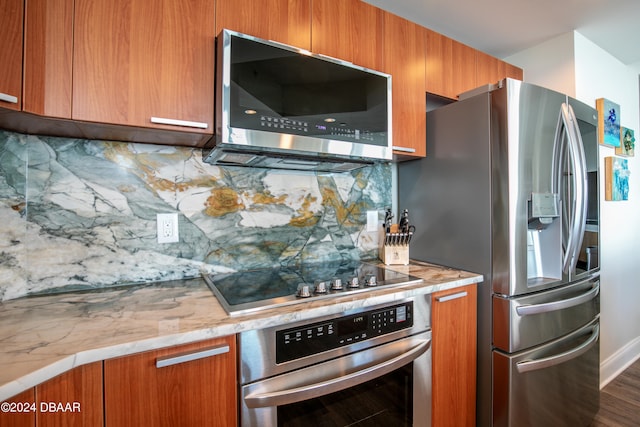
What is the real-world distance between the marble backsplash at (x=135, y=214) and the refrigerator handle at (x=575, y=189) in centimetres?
121

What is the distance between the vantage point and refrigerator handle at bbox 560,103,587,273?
4.89ft

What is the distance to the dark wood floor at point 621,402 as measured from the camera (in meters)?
1.81

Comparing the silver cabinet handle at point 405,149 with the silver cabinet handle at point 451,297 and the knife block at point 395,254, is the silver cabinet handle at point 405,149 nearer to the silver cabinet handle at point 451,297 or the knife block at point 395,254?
the knife block at point 395,254

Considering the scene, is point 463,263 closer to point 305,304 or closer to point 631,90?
point 305,304

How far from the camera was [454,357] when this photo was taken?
136 centimetres

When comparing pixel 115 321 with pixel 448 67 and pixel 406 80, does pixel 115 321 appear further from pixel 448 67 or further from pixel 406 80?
pixel 448 67

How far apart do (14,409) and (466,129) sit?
6.10ft

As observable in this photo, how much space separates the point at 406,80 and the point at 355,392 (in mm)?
1497

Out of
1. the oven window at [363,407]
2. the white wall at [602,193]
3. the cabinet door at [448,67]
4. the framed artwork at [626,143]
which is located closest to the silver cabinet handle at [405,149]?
the cabinet door at [448,67]

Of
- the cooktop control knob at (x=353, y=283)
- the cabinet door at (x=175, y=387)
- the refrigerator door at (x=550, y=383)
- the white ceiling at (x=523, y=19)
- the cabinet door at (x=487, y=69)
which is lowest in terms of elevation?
the refrigerator door at (x=550, y=383)

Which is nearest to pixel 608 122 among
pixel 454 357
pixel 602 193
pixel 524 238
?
pixel 602 193

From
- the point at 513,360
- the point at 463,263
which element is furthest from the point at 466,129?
the point at 513,360

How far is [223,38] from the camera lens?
108cm

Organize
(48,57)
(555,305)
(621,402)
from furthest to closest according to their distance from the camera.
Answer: (621,402) → (555,305) → (48,57)
